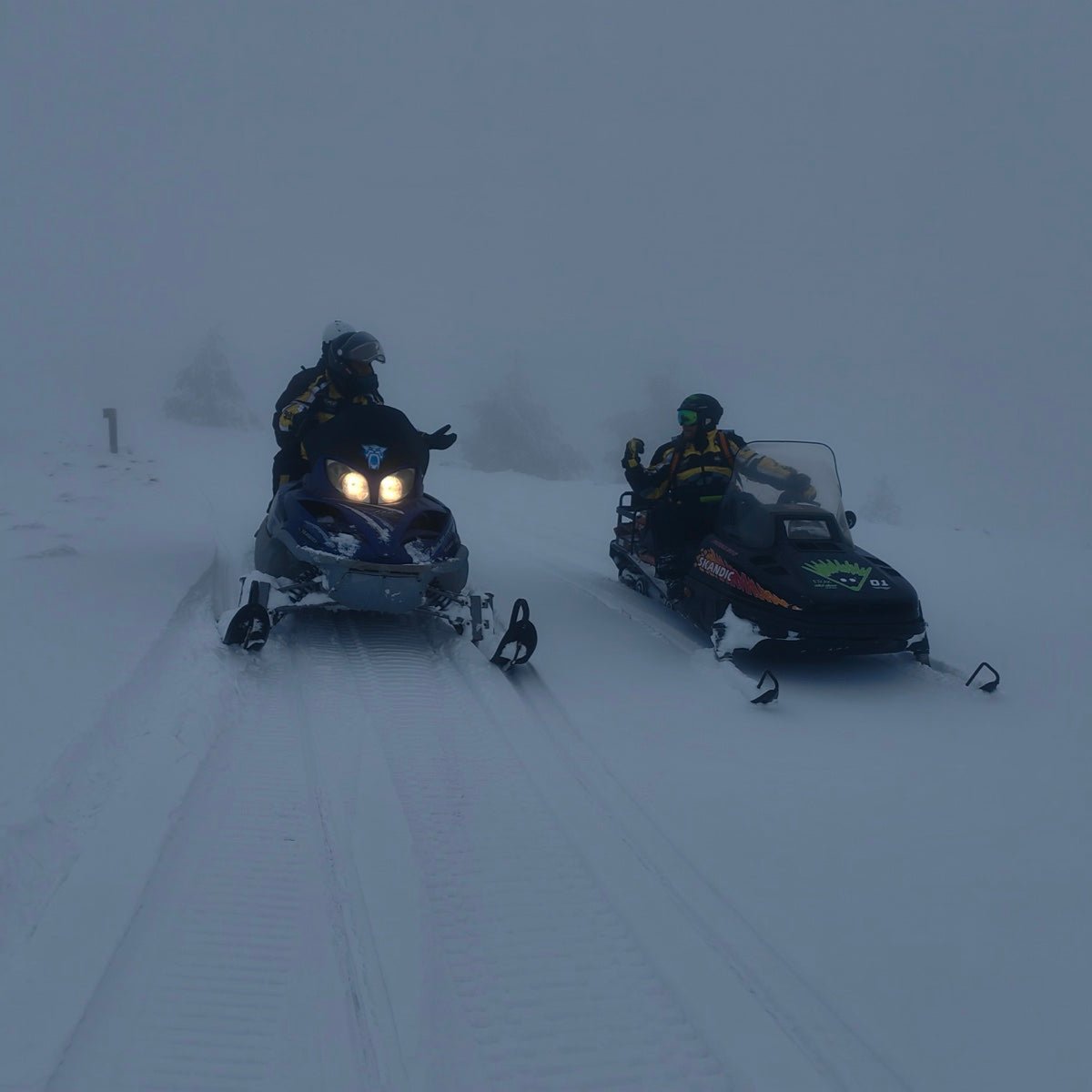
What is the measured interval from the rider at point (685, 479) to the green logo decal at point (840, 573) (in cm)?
152

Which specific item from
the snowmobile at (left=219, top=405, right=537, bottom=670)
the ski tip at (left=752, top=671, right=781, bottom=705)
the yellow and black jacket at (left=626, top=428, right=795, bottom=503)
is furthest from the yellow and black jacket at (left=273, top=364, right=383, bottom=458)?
the ski tip at (left=752, top=671, right=781, bottom=705)

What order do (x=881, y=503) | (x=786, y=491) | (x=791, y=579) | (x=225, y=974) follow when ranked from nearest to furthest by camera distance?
(x=225, y=974), (x=791, y=579), (x=786, y=491), (x=881, y=503)

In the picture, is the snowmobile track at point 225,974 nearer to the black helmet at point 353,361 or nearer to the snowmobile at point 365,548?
the snowmobile at point 365,548

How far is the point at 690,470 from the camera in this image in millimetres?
7484

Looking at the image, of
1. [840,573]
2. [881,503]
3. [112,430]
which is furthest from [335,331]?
[881,503]

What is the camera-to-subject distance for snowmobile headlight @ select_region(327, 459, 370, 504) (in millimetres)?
6047

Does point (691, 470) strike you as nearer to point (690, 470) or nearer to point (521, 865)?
point (690, 470)

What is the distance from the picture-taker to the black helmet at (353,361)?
6.99 metres

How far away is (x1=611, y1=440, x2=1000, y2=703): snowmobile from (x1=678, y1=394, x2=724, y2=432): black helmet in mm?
906

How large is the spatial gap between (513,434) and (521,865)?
35.5 m

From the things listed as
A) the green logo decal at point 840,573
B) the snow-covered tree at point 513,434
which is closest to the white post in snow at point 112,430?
the green logo decal at point 840,573

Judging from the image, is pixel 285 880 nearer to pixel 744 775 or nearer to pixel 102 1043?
pixel 102 1043

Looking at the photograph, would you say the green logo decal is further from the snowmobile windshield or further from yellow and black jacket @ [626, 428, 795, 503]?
yellow and black jacket @ [626, 428, 795, 503]

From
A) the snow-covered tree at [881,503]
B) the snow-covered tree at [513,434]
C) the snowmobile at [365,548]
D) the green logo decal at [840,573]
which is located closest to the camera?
the green logo decal at [840,573]
